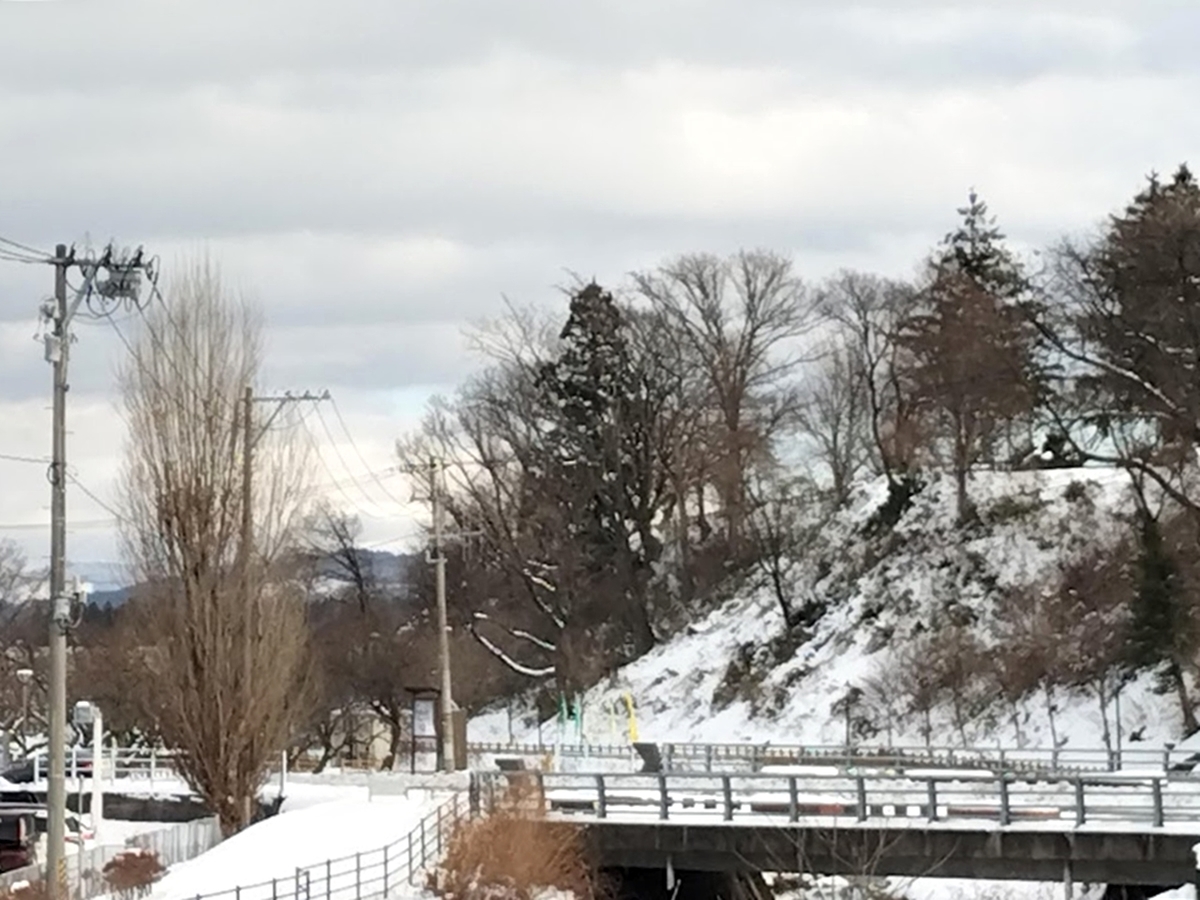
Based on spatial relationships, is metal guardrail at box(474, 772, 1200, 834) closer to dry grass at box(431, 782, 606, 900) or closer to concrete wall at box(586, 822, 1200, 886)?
concrete wall at box(586, 822, 1200, 886)

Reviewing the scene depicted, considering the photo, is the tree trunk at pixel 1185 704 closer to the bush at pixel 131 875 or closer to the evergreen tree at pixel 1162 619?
the evergreen tree at pixel 1162 619

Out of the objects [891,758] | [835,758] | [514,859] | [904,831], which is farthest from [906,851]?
[835,758]

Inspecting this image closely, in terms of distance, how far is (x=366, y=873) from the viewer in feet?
104

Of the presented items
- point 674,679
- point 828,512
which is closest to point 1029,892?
point 674,679

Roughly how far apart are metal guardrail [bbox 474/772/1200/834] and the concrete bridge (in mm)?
38

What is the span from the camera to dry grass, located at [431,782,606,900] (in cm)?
3058


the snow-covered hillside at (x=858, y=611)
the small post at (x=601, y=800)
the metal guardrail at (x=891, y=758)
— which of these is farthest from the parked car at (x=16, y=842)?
the snow-covered hillside at (x=858, y=611)

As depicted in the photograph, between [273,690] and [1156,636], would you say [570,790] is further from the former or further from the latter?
[1156,636]

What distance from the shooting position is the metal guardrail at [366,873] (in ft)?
92.6

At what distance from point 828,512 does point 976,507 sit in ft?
31.5

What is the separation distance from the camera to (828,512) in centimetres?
8431

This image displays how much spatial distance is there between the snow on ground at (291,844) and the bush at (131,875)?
0.24 metres

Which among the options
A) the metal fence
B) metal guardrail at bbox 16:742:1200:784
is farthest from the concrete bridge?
the metal fence

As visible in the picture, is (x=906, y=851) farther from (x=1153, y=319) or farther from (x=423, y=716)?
Result: (x=1153, y=319)
